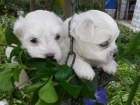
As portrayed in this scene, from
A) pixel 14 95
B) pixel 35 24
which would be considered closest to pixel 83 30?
pixel 35 24

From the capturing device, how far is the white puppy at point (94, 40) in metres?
0.82

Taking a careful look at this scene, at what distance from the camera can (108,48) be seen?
840mm

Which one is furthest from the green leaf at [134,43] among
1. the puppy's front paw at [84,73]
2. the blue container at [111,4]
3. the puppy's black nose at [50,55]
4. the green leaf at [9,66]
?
the blue container at [111,4]

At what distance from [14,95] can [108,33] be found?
1.65 meters

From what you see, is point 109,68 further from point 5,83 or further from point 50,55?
point 5,83

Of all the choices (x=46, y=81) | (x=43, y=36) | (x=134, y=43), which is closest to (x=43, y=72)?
(x=46, y=81)

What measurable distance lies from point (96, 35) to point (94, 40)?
19 millimetres

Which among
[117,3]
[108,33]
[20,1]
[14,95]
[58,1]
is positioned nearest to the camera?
[108,33]

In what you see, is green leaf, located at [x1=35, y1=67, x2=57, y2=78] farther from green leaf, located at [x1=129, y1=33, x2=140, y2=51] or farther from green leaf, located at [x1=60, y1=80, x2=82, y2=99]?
green leaf, located at [x1=129, y1=33, x2=140, y2=51]

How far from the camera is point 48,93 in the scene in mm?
669

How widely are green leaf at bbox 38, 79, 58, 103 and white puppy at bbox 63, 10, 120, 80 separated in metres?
0.15

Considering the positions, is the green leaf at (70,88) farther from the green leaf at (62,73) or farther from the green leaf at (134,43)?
the green leaf at (134,43)

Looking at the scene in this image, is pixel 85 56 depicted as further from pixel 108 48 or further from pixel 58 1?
pixel 58 1

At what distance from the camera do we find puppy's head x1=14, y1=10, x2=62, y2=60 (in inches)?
34.9
